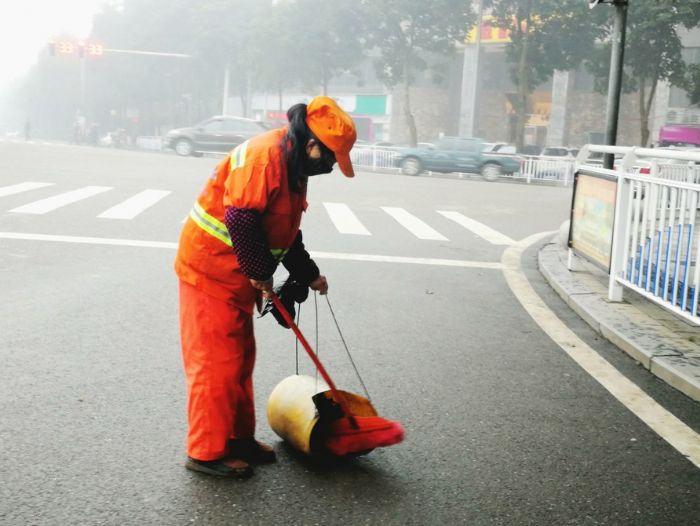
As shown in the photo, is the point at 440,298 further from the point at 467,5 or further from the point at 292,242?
the point at 467,5

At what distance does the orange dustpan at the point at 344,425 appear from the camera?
3.51 m

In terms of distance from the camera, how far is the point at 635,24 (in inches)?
1330

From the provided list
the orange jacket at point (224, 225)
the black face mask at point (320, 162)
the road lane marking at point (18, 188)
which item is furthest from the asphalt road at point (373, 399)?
the road lane marking at point (18, 188)

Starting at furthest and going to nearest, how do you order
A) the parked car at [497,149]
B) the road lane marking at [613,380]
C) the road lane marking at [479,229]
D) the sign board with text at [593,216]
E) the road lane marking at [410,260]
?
the parked car at [497,149], the road lane marking at [479,229], the road lane marking at [410,260], the sign board with text at [593,216], the road lane marking at [613,380]

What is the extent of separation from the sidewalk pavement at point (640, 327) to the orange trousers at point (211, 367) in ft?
8.77

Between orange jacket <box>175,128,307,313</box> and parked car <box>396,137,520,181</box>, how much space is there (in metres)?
25.1

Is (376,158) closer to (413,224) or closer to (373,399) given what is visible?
(413,224)

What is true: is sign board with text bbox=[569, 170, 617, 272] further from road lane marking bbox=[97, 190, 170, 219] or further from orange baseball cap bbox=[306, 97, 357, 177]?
road lane marking bbox=[97, 190, 170, 219]

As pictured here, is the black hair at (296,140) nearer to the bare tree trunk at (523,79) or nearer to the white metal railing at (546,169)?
the white metal railing at (546,169)

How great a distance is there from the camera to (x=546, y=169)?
28.7 meters

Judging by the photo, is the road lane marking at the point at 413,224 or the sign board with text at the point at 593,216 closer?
the sign board with text at the point at 593,216

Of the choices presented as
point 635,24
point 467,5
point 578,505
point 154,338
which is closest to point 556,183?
point 635,24

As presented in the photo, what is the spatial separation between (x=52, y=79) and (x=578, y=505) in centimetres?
7728

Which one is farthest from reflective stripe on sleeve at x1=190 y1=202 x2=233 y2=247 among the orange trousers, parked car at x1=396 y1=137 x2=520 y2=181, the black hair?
parked car at x1=396 y1=137 x2=520 y2=181
